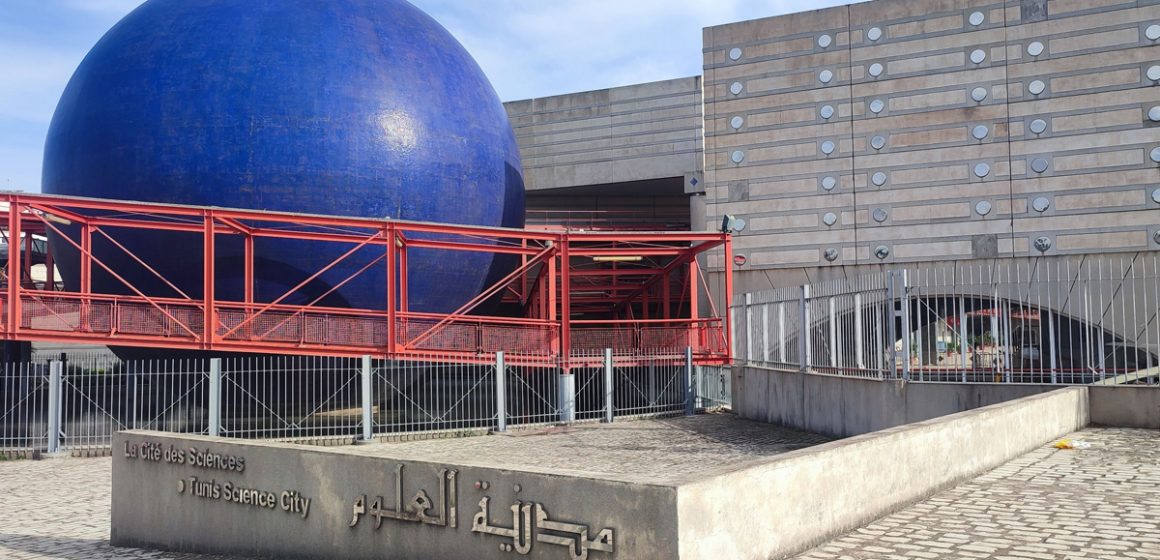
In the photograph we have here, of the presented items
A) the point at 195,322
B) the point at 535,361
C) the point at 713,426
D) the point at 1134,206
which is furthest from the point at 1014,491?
the point at 1134,206

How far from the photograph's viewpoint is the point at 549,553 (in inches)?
236

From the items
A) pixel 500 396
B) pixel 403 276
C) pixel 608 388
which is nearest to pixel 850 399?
pixel 608 388

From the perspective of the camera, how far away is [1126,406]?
13.1 meters

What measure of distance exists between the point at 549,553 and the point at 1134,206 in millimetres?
28734

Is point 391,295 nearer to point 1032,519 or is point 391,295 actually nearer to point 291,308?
point 291,308

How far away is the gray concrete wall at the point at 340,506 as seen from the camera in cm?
570

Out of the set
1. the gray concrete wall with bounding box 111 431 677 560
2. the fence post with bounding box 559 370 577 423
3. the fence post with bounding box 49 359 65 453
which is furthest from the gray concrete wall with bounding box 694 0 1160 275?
the gray concrete wall with bounding box 111 431 677 560

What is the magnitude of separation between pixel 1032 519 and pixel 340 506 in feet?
16.9

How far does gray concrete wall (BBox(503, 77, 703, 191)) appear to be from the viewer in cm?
3875

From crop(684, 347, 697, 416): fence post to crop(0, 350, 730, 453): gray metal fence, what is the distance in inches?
1.0

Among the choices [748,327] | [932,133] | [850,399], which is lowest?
[850,399]

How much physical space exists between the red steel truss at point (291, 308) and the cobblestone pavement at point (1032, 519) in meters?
14.1

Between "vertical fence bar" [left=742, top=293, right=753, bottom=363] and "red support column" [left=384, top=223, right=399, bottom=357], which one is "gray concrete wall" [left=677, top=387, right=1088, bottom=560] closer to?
"vertical fence bar" [left=742, top=293, right=753, bottom=363]

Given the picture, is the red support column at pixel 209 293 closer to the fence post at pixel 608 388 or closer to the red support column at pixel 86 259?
the red support column at pixel 86 259
